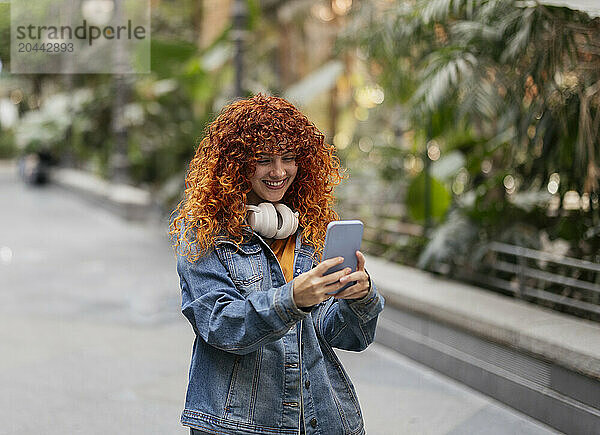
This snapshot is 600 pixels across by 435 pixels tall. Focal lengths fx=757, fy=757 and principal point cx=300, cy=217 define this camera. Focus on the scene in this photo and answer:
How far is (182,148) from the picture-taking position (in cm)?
1328

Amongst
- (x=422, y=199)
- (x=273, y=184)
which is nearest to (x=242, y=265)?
(x=273, y=184)

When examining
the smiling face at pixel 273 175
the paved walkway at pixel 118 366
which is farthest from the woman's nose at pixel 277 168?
the paved walkway at pixel 118 366

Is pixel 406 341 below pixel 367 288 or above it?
below

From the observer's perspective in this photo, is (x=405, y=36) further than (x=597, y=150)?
Yes

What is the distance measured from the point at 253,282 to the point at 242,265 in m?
0.06

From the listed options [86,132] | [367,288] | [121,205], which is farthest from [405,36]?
[86,132]

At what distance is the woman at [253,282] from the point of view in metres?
2.16

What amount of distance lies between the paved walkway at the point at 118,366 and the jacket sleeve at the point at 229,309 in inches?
93.2

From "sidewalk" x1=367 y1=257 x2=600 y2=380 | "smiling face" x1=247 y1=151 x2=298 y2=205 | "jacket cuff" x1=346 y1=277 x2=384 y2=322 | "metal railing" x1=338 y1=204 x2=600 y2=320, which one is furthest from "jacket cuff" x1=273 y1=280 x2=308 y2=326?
"metal railing" x1=338 y1=204 x2=600 y2=320

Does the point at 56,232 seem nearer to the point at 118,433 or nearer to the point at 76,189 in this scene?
the point at 76,189

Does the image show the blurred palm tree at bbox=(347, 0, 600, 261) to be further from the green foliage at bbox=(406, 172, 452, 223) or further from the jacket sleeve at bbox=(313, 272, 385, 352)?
the jacket sleeve at bbox=(313, 272, 385, 352)

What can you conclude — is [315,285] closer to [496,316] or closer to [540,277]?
[496,316]

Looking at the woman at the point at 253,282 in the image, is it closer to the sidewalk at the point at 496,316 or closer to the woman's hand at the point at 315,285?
the woman's hand at the point at 315,285

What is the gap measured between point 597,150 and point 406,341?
6.28 ft
